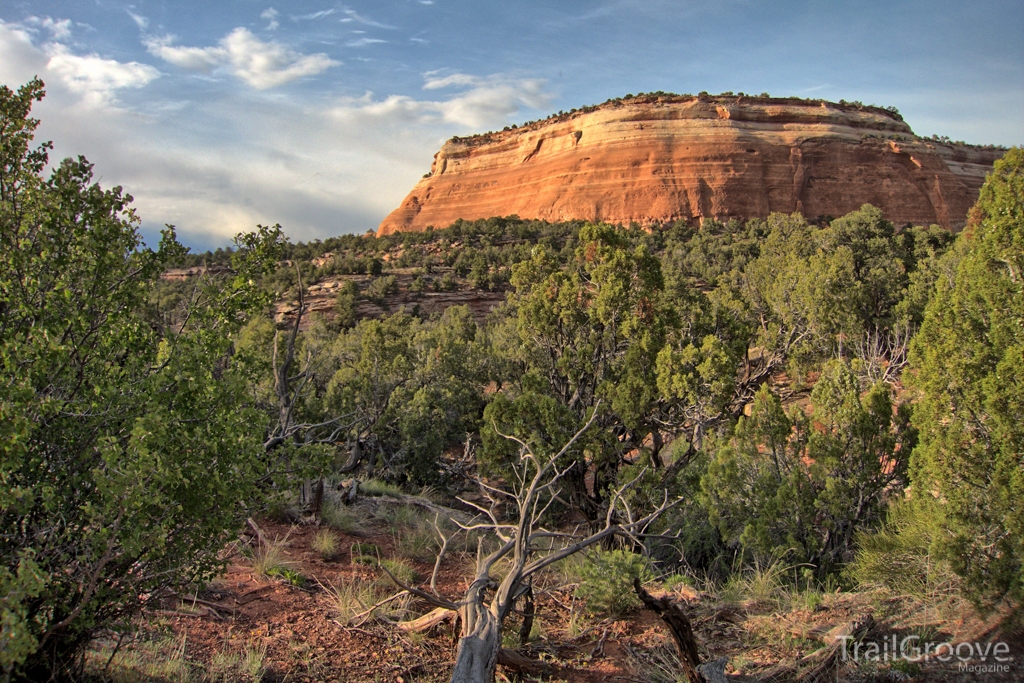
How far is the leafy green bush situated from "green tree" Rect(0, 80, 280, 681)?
3541mm

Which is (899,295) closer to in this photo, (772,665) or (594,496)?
(594,496)

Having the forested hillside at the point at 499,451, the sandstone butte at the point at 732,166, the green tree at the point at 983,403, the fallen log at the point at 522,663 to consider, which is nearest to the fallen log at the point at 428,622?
the forested hillside at the point at 499,451

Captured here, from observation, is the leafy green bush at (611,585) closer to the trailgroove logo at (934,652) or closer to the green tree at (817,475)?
the green tree at (817,475)

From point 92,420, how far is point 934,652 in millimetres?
6197

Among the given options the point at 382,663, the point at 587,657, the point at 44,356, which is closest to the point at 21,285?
the point at 44,356

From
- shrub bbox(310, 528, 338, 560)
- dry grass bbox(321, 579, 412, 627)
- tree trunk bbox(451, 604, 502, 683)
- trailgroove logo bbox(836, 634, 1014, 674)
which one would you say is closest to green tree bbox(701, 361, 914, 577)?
trailgroove logo bbox(836, 634, 1014, 674)

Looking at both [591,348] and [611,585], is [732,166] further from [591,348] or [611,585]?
[611,585]

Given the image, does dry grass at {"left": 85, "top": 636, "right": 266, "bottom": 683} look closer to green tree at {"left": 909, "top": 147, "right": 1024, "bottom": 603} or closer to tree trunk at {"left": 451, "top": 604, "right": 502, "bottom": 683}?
tree trunk at {"left": 451, "top": 604, "right": 502, "bottom": 683}

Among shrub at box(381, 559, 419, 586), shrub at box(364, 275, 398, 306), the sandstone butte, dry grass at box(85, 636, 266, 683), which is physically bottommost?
shrub at box(381, 559, 419, 586)

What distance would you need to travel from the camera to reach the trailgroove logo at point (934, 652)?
452 cm

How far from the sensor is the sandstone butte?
59.3 metres

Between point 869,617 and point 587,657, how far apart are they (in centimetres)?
235

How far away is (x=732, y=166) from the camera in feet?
200

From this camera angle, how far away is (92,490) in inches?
154
